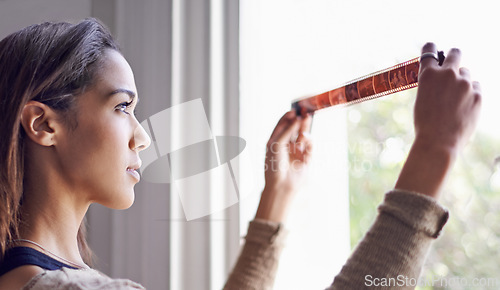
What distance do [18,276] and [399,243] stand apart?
475 millimetres

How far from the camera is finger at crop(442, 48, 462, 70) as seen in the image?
485 mm

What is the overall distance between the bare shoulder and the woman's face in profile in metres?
0.14

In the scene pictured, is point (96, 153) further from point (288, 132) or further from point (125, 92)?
point (288, 132)

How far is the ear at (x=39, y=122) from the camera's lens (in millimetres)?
713

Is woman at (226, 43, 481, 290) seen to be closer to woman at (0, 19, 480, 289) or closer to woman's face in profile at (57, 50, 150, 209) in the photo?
woman at (0, 19, 480, 289)

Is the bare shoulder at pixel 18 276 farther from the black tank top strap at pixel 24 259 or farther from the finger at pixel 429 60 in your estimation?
the finger at pixel 429 60

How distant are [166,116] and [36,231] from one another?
397 mm

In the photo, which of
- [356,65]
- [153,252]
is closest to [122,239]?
[153,252]

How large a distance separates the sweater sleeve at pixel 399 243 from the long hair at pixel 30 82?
47 cm

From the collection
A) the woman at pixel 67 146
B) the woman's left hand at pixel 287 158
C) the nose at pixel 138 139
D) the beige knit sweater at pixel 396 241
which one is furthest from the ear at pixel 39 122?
the beige knit sweater at pixel 396 241

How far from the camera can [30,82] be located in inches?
27.9

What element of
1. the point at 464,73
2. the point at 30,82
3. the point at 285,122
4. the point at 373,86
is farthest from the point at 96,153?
the point at 464,73

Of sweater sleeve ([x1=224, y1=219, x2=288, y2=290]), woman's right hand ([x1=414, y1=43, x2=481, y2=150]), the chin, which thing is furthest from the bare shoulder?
woman's right hand ([x1=414, y1=43, x2=481, y2=150])

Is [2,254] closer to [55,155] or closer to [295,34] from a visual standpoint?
[55,155]
